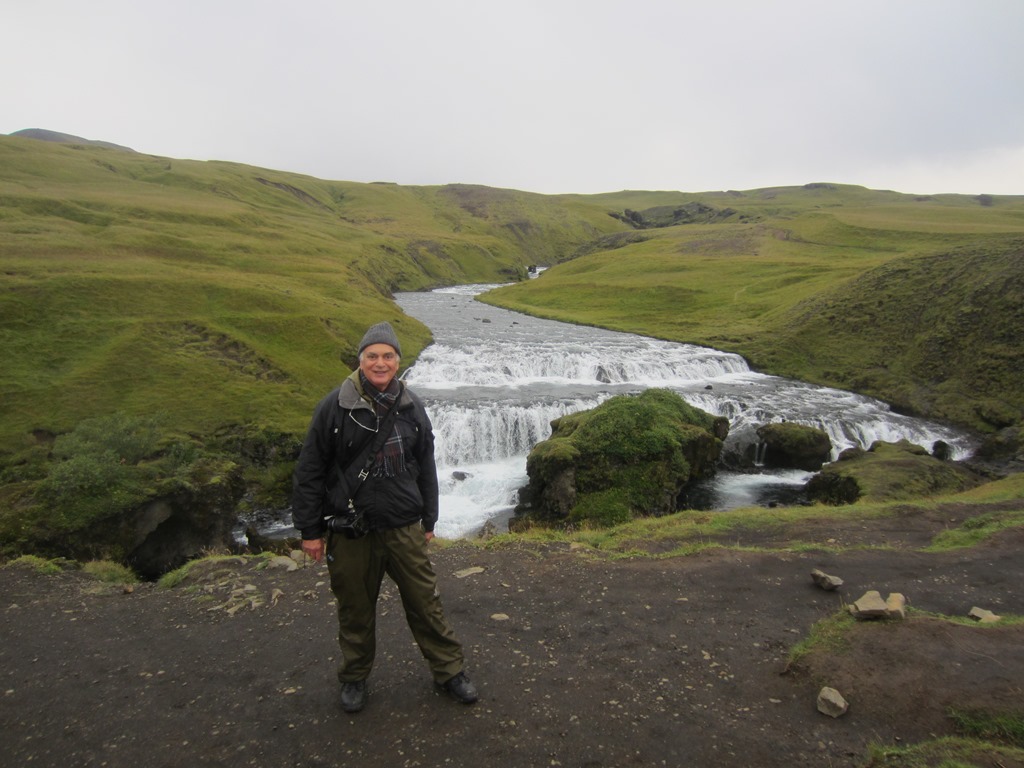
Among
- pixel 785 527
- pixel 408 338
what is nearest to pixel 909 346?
pixel 785 527

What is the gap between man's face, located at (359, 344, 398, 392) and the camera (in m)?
6.21

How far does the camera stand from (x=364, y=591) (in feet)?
20.8

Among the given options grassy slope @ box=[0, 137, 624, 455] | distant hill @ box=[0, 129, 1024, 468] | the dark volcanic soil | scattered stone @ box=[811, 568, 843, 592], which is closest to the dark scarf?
the dark volcanic soil

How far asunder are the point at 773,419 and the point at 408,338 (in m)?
29.3

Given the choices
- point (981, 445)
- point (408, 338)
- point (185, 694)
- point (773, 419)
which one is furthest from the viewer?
point (408, 338)

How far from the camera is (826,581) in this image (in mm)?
9734

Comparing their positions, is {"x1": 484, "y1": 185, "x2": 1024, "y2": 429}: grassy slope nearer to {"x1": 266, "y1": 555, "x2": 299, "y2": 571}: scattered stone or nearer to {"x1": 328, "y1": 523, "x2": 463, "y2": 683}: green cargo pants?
{"x1": 266, "y1": 555, "x2": 299, "y2": 571}: scattered stone

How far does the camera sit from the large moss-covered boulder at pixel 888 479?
20.7 metres

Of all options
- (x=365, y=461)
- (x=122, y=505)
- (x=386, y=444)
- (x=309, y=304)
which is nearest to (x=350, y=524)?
(x=365, y=461)

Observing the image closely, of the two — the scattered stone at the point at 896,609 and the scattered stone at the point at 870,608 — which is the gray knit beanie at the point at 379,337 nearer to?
the scattered stone at the point at 870,608

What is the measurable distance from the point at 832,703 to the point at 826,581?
415 cm

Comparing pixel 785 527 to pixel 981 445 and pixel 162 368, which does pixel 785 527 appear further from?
pixel 162 368

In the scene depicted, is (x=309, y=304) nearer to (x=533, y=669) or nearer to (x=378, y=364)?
(x=378, y=364)

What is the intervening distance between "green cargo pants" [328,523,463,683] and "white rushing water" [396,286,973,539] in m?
15.2
